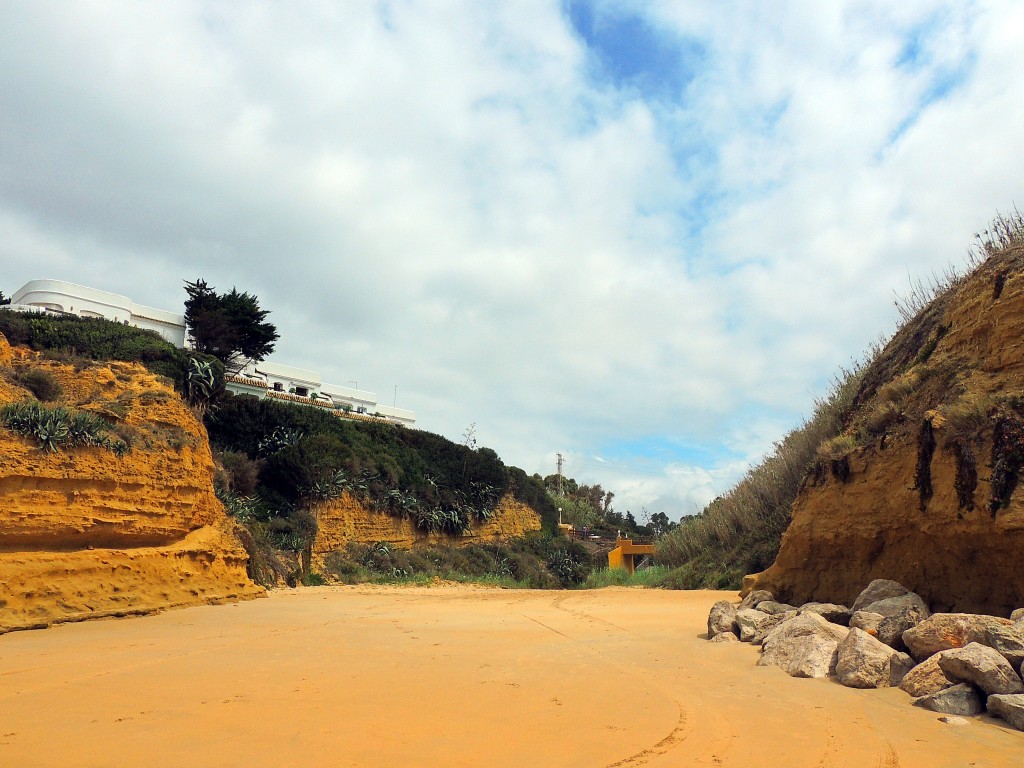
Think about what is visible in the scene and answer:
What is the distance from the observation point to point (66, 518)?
10797 millimetres

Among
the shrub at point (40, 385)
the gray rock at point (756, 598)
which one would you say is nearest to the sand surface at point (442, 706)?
the gray rock at point (756, 598)

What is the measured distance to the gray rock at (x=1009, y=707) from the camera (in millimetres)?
4441

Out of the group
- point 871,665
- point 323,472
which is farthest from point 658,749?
point 323,472

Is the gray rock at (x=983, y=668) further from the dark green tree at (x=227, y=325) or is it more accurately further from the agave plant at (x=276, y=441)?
the dark green tree at (x=227, y=325)

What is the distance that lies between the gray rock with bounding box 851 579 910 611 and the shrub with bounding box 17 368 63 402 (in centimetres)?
1447

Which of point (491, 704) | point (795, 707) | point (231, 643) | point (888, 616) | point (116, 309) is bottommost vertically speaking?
point (231, 643)

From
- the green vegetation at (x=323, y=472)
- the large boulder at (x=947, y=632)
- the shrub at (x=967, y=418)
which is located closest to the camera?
the large boulder at (x=947, y=632)

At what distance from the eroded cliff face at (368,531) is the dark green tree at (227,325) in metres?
12.3

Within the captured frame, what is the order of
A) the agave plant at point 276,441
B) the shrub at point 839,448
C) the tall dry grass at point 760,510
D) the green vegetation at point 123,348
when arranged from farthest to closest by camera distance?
the agave plant at point 276,441, the green vegetation at point 123,348, the tall dry grass at point 760,510, the shrub at point 839,448

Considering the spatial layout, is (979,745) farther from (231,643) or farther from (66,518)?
(66,518)

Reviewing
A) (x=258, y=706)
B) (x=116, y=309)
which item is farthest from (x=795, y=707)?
(x=116, y=309)

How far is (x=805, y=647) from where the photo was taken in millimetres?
6582

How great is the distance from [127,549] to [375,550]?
13305mm

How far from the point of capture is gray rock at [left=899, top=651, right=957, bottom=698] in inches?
203
